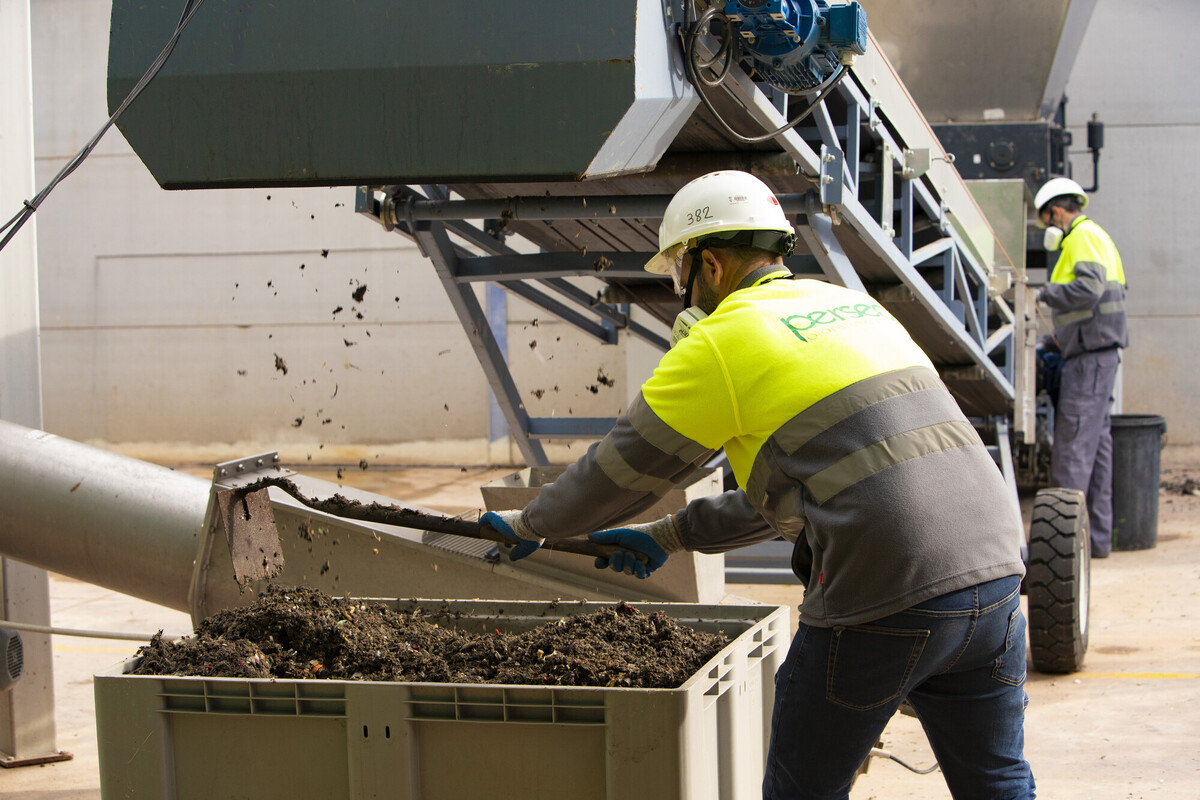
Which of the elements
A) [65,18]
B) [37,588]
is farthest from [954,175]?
[65,18]

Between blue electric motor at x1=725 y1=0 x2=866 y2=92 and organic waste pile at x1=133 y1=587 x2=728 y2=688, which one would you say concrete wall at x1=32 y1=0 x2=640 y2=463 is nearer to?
blue electric motor at x1=725 y1=0 x2=866 y2=92

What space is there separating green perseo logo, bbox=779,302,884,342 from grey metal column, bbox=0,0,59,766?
2855 mm

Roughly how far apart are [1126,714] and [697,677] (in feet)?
9.48

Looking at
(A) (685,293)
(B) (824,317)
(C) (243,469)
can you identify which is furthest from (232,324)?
(B) (824,317)

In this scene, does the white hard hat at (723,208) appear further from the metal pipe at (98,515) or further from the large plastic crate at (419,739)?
the metal pipe at (98,515)

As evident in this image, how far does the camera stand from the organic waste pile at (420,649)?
6.97 feet

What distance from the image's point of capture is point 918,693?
82.4 inches

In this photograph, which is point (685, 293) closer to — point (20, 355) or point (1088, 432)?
point (20, 355)

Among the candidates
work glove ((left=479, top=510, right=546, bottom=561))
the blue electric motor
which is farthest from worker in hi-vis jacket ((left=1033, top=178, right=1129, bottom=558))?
work glove ((left=479, top=510, right=546, bottom=561))

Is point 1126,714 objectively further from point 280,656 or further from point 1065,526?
point 280,656

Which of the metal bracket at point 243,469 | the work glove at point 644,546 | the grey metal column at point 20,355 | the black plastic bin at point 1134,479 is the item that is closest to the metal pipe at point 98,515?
the metal bracket at point 243,469

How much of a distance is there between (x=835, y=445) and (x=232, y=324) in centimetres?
1066

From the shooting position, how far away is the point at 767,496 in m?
2.00

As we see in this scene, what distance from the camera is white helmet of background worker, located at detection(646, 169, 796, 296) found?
7.13ft
